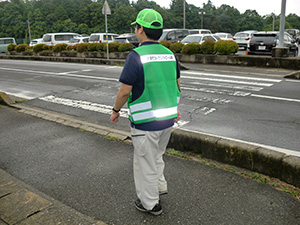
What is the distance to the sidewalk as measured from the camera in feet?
9.89

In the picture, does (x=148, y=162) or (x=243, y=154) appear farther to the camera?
(x=243, y=154)

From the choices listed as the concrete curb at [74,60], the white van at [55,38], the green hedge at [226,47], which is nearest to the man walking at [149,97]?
the green hedge at [226,47]

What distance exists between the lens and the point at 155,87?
2867 millimetres

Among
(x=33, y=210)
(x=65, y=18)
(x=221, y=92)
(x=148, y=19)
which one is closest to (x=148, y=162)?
(x=33, y=210)

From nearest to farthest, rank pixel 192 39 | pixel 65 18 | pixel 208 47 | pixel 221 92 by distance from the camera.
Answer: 1. pixel 221 92
2. pixel 208 47
3. pixel 192 39
4. pixel 65 18

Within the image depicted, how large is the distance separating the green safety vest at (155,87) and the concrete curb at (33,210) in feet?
3.60

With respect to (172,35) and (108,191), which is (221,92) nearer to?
(108,191)

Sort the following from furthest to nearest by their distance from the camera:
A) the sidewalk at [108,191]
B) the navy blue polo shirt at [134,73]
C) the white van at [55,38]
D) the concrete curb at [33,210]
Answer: the white van at [55,38], the sidewalk at [108,191], the concrete curb at [33,210], the navy blue polo shirt at [134,73]

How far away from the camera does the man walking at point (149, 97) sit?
2.81m

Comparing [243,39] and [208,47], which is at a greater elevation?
[243,39]

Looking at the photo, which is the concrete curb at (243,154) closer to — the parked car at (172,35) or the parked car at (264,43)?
the parked car at (264,43)

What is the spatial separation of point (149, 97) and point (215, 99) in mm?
5800

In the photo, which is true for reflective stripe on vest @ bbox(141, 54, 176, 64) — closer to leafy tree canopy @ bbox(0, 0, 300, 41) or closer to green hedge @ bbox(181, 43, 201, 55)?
green hedge @ bbox(181, 43, 201, 55)

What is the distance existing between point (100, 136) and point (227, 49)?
11631 millimetres
